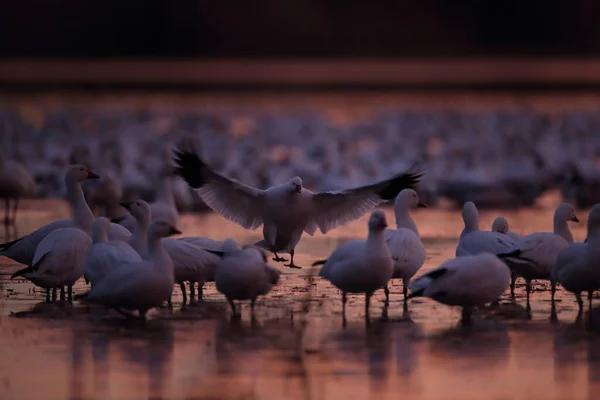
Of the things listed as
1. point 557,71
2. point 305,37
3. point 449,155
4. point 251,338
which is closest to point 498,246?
point 251,338

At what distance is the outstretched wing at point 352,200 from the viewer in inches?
494

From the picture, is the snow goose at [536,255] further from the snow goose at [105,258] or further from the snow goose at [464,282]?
the snow goose at [105,258]

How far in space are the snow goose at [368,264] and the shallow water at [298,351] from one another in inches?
10.0

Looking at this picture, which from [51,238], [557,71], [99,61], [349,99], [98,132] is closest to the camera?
[51,238]

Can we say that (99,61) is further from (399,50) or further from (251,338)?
(251,338)

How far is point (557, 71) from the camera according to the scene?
61844 mm

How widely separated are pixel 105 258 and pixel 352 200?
3.49 meters

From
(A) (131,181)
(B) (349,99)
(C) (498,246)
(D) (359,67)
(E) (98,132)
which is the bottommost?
(C) (498,246)

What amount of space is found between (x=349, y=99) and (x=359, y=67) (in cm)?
2310

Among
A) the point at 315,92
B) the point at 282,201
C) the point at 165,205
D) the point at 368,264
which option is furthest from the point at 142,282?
the point at 315,92

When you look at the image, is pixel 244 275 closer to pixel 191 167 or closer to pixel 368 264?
pixel 368 264

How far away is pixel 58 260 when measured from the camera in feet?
34.1

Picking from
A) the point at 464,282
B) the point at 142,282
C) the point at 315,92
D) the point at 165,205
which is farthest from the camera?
the point at 315,92

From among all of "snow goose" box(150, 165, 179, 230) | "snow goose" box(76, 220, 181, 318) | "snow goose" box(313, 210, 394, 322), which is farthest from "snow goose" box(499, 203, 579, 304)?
"snow goose" box(150, 165, 179, 230)
